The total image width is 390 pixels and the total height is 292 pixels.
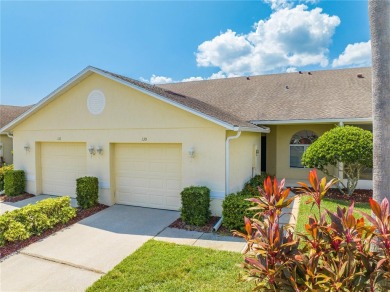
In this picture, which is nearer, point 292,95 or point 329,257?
point 329,257

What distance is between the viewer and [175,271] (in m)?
4.92

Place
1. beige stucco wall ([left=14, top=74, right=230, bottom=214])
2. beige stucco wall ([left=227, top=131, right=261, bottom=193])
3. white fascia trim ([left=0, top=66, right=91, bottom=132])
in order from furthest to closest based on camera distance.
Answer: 1. white fascia trim ([left=0, top=66, right=91, bottom=132])
2. beige stucco wall ([left=227, top=131, right=261, bottom=193])
3. beige stucco wall ([left=14, top=74, right=230, bottom=214])

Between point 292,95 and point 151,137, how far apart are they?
970 cm

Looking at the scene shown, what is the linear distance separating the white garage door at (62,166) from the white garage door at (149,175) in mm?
2062

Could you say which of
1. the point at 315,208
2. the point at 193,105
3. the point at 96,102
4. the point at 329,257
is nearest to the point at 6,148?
the point at 96,102

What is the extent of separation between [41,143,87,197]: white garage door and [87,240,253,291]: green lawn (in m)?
6.29

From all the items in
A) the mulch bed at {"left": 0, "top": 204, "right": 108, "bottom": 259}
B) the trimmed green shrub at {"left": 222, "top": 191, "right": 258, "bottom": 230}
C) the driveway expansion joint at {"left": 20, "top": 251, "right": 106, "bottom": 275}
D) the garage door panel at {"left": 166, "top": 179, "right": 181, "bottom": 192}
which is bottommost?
the driveway expansion joint at {"left": 20, "top": 251, "right": 106, "bottom": 275}

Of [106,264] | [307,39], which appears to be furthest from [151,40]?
[106,264]

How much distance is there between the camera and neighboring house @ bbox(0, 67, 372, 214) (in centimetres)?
832

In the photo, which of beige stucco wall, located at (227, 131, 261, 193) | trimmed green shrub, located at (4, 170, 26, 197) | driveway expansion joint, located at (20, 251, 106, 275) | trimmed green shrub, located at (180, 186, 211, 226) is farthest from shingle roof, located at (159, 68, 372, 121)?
trimmed green shrub, located at (4, 170, 26, 197)

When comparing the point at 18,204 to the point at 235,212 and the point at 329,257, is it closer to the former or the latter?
the point at 235,212

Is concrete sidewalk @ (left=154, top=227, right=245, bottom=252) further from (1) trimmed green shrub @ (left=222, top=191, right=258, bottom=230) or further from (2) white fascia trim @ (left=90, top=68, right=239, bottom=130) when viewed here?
(2) white fascia trim @ (left=90, top=68, right=239, bottom=130)

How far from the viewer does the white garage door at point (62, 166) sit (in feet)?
35.2

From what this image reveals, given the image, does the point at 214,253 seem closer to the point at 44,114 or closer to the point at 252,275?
the point at 252,275
